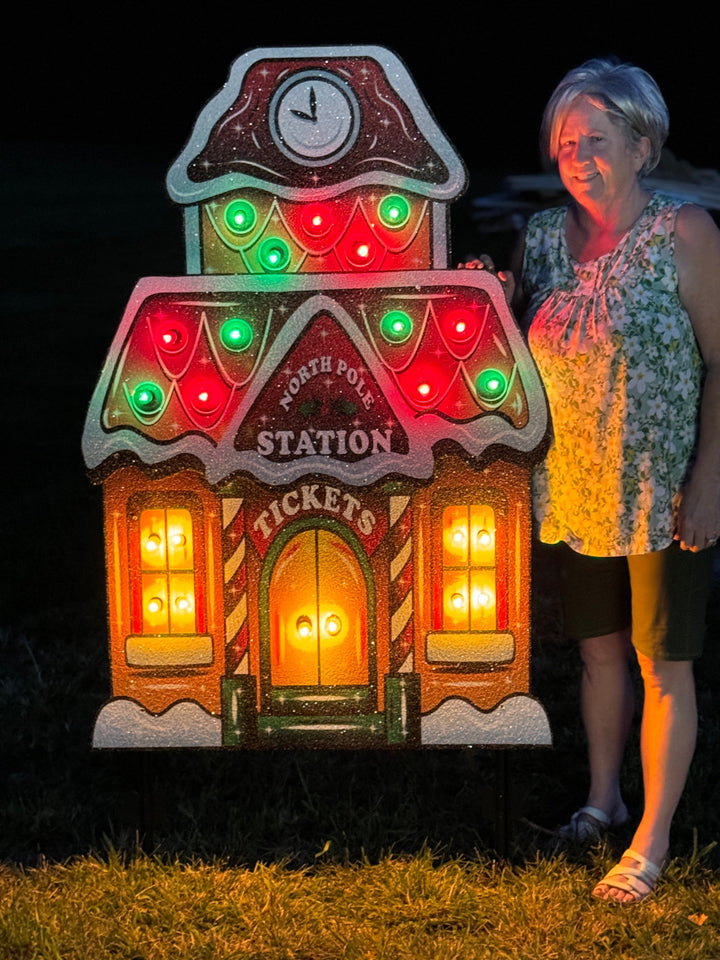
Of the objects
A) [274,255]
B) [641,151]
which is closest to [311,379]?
[274,255]

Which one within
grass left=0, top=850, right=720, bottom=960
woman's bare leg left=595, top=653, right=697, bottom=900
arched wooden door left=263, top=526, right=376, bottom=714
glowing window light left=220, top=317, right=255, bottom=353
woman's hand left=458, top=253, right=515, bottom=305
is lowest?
grass left=0, top=850, right=720, bottom=960

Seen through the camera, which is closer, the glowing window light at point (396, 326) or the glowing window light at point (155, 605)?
the glowing window light at point (396, 326)

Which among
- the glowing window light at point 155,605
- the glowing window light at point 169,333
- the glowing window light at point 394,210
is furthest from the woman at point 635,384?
the glowing window light at point 155,605

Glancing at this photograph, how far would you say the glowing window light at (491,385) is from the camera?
3.11m

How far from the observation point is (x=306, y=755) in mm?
4129

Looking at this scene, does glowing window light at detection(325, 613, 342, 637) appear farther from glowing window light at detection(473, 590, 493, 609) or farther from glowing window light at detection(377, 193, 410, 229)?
glowing window light at detection(377, 193, 410, 229)

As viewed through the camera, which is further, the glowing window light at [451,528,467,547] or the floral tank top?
the glowing window light at [451,528,467,547]

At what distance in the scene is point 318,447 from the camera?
313cm

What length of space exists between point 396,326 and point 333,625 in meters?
0.75

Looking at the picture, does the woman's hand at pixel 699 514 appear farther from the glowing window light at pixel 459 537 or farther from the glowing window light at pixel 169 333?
the glowing window light at pixel 169 333

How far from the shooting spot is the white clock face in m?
3.13

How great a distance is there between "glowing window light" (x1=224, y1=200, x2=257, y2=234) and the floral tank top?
713 mm

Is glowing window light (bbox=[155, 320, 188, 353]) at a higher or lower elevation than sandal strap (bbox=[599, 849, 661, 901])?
higher

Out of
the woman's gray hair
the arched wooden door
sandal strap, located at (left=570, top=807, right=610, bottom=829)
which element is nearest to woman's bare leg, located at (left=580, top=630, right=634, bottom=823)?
sandal strap, located at (left=570, top=807, right=610, bottom=829)
